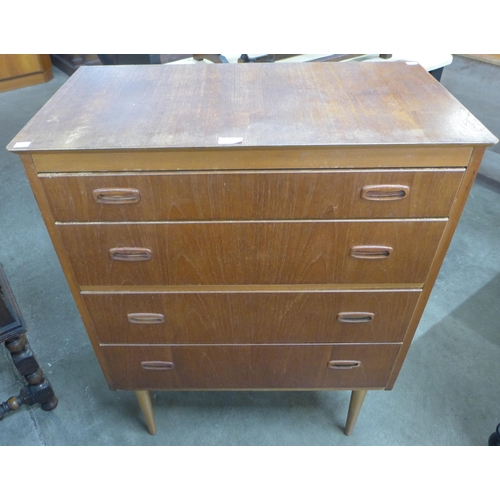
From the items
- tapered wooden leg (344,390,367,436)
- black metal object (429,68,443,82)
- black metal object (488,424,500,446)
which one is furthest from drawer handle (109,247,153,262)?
black metal object (429,68,443,82)

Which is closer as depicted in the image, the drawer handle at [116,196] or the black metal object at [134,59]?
the drawer handle at [116,196]

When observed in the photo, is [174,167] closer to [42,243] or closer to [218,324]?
[218,324]

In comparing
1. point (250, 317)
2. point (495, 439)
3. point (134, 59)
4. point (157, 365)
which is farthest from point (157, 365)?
point (134, 59)

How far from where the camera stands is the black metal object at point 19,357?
1.18 meters

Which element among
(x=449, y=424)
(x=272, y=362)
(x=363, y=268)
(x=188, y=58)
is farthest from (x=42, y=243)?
(x=449, y=424)

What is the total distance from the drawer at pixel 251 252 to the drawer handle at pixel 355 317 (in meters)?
0.11

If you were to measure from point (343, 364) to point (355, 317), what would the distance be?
0.60ft

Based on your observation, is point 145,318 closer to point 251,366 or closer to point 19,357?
point 251,366

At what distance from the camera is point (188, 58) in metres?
2.25

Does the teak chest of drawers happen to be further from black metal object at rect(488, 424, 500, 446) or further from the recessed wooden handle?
black metal object at rect(488, 424, 500, 446)

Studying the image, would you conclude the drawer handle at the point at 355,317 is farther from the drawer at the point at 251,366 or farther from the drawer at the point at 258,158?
the drawer at the point at 258,158

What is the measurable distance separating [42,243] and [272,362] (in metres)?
1.53

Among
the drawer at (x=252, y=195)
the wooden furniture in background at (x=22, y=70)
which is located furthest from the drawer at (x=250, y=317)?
the wooden furniture in background at (x=22, y=70)

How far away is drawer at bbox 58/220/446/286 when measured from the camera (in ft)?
2.80
